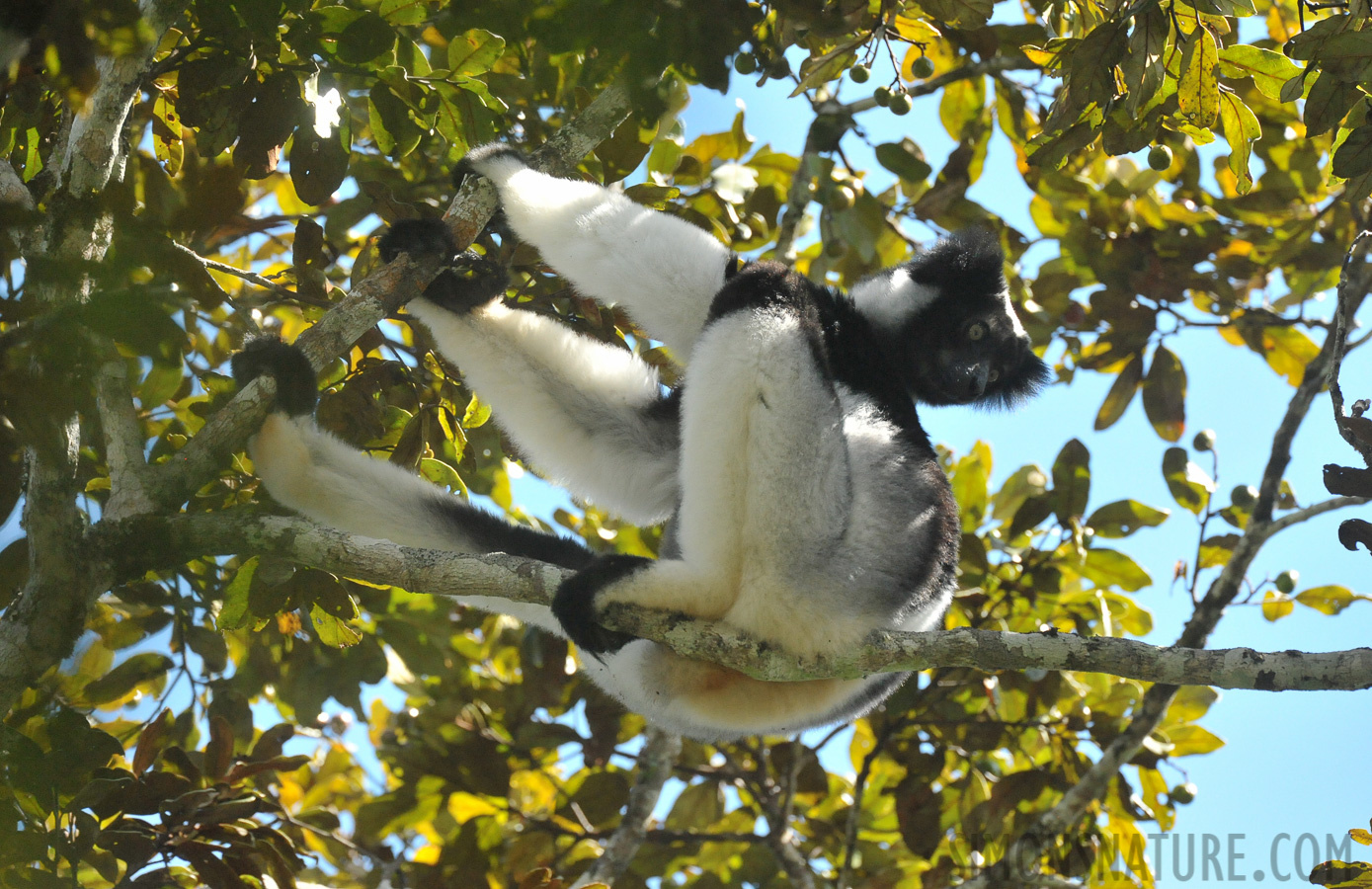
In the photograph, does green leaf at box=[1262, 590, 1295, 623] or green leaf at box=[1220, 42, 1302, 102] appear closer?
green leaf at box=[1220, 42, 1302, 102]

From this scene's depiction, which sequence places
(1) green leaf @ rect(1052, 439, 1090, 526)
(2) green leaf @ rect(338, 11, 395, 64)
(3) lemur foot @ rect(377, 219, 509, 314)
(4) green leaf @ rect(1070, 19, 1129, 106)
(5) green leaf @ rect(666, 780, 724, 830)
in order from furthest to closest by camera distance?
(5) green leaf @ rect(666, 780, 724, 830) → (1) green leaf @ rect(1052, 439, 1090, 526) → (3) lemur foot @ rect(377, 219, 509, 314) → (2) green leaf @ rect(338, 11, 395, 64) → (4) green leaf @ rect(1070, 19, 1129, 106)

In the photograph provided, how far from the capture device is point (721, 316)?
9.66ft

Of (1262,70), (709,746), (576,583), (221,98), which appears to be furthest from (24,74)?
(709,746)

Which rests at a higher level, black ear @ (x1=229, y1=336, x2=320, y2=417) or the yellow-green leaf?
the yellow-green leaf

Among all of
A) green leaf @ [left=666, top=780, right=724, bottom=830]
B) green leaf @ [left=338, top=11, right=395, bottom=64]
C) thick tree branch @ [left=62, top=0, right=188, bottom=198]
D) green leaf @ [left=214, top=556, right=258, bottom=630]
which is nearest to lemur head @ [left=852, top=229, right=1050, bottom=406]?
green leaf @ [left=338, top=11, right=395, bottom=64]

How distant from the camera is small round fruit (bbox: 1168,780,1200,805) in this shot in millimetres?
4465

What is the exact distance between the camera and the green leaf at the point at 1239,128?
2920 millimetres

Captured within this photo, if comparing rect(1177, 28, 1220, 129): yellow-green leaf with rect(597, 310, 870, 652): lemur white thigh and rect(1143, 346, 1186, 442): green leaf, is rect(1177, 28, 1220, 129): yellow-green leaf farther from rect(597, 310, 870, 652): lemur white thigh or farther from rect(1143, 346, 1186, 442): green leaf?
rect(1143, 346, 1186, 442): green leaf

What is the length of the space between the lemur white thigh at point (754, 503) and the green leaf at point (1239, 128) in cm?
145

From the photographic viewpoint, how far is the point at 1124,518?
462 centimetres

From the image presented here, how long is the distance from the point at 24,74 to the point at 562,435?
2143mm

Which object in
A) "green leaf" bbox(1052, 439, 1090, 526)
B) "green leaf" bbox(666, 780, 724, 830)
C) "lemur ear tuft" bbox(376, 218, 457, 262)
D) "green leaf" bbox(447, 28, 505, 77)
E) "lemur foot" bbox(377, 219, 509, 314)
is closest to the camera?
"lemur ear tuft" bbox(376, 218, 457, 262)

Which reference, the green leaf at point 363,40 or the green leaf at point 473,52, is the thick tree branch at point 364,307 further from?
the green leaf at point 363,40

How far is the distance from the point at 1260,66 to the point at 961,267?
1.30 m
